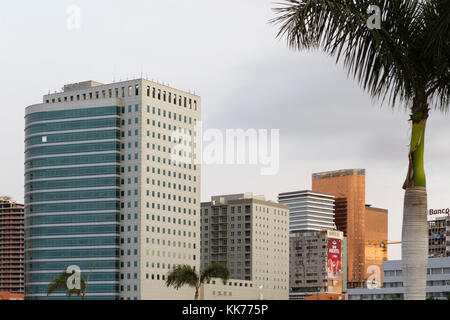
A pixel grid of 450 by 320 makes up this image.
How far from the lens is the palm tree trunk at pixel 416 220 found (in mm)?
11781

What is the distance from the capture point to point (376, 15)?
13141 mm

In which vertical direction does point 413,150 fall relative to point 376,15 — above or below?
below

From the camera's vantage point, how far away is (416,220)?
12.1 m

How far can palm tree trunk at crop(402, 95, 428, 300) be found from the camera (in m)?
11.8

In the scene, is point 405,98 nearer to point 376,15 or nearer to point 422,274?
point 376,15

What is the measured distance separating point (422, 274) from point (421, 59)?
12.3 ft
